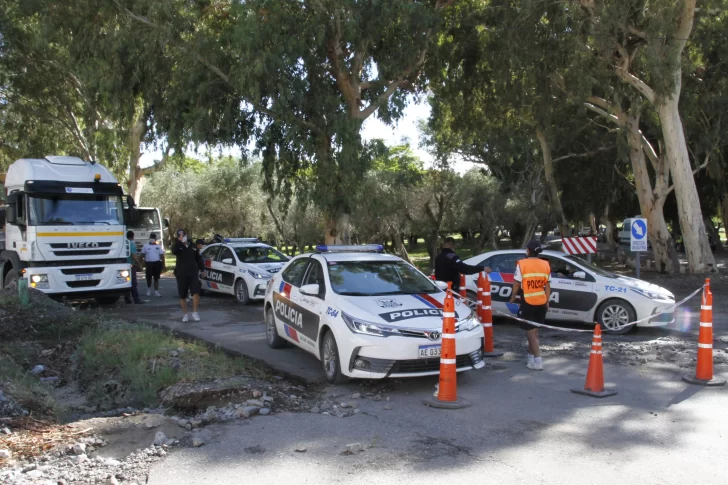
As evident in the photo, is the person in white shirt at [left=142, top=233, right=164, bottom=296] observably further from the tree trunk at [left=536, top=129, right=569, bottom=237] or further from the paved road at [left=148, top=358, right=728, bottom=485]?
the tree trunk at [left=536, top=129, right=569, bottom=237]

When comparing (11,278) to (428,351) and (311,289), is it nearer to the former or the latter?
(311,289)

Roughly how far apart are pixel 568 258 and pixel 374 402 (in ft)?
20.7

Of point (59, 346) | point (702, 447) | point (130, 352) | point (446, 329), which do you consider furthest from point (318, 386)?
point (59, 346)

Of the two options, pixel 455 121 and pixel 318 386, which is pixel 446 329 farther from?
pixel 455 121

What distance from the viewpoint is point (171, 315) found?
14.0 meters

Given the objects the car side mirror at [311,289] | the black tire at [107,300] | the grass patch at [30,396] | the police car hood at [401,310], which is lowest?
the grass patch at [30,396]

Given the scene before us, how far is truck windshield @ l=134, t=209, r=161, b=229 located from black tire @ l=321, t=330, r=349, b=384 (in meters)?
19.4

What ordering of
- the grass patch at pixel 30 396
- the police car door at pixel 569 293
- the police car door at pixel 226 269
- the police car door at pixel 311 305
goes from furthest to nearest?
the police car door at pixel 226 269 → the police car door at pixel 569 293 → the police car door at pixel 311 305 → the grass patch at pixel 30 396

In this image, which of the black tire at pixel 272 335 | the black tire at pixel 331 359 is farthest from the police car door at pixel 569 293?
the black tire at pixel 331 359

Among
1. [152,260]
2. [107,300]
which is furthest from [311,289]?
[152,260]

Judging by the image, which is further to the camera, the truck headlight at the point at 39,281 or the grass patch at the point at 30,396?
the truck headlight at the point at 39,281

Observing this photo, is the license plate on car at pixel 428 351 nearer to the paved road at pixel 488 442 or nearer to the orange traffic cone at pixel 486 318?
the paved road at pixel 488 442

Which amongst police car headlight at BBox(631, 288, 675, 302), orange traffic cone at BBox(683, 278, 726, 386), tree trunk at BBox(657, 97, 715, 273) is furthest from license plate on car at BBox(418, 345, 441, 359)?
tree trunk at BBox(657, 97, 715, 273)

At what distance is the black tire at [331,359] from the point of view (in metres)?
7.46
